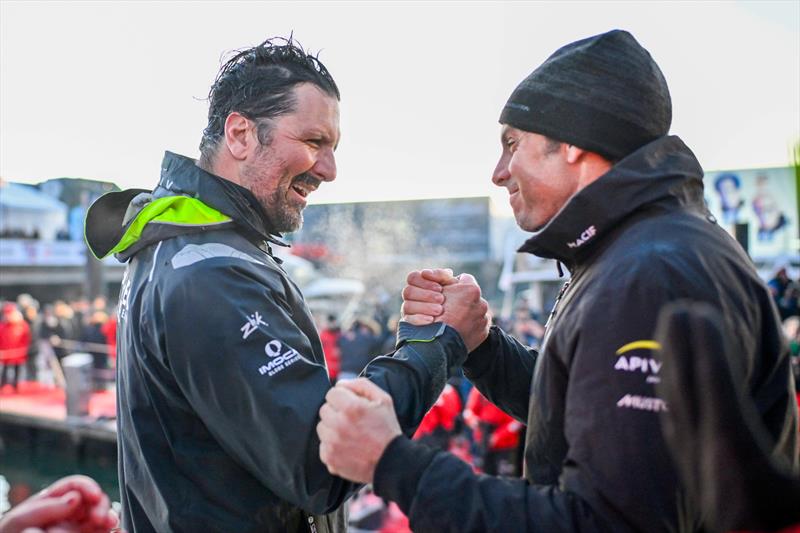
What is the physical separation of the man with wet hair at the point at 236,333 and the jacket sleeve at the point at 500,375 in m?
0.12

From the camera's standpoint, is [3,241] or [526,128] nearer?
[526,128]

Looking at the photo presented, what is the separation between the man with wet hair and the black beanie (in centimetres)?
69

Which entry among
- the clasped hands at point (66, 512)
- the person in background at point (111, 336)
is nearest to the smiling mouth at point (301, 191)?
the clasped hands at point (66, 512)

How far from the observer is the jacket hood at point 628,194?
5.45 ft

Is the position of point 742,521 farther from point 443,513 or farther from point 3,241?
point 3,241

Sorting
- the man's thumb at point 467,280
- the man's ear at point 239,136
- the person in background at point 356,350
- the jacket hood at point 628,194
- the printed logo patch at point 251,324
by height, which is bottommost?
the person in background at point 356,350

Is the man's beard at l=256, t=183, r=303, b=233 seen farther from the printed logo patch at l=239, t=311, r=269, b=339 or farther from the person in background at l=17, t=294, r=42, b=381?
the person in background at l=17, t=294, r=42, b=381

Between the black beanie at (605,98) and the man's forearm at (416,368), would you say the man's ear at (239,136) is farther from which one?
the black beanie at (605,98)

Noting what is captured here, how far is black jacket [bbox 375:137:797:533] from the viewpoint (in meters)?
1.37

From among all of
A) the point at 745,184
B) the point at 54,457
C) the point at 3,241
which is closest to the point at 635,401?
the point at 54,457

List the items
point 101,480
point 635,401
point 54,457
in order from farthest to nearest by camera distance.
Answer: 1. point 54,457
2. point 101,480
3. point 635,401

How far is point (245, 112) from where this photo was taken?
2295 millimetres

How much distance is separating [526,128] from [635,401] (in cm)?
86

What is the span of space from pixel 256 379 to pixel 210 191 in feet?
2.22
